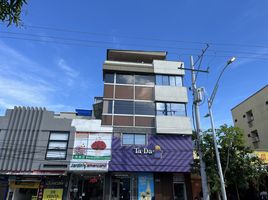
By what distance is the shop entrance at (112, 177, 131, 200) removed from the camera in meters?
21.0

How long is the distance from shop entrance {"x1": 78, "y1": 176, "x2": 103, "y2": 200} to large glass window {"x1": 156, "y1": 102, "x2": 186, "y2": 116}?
871 centimetres

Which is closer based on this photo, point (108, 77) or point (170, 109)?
point (170, 109)

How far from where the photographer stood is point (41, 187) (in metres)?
20.0

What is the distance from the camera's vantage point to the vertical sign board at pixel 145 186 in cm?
2077

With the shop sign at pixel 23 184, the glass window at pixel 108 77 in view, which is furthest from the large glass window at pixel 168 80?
the shop sign at pixel 23 184

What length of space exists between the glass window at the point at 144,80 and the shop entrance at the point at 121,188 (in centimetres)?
982

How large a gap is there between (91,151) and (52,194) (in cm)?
476

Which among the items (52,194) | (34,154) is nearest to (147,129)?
(52,194)

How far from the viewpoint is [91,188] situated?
70.5 feet

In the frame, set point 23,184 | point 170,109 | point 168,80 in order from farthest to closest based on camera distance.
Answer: point 168,80 → point 170,109 → point 23,184

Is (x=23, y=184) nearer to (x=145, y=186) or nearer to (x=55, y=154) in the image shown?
(x=55, y=154)

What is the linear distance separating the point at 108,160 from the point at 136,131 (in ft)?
12.6

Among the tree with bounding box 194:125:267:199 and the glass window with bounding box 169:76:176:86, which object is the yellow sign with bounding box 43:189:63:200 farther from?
the glass window with bounding box 169:76:176:86

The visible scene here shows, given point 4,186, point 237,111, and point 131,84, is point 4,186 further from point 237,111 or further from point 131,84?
point 237,111
